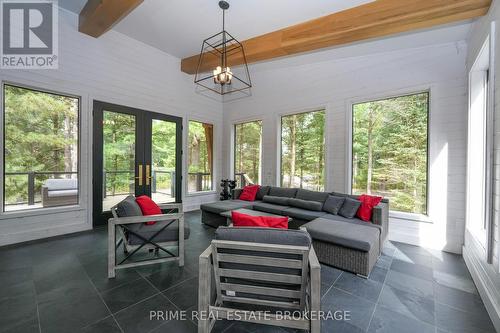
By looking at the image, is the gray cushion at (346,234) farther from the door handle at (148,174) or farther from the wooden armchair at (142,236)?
the door handle at (148,174)

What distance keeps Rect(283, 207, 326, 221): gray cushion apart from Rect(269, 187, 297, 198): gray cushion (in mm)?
702

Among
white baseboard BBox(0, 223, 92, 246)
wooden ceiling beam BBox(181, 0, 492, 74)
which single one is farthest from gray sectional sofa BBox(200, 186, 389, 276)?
wooden ceiling beam BBox(181, 0, 492, 74)

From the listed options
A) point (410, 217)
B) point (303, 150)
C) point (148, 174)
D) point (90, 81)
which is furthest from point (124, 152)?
point (410, 217)

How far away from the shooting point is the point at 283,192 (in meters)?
4.79

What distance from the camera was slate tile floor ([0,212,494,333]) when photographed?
173 cm

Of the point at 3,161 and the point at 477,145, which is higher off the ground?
the point at 477,145

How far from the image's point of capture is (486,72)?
2758 millimetres

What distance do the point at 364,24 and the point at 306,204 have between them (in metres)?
2.90

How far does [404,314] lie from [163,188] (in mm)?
4814

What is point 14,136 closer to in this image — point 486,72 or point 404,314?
point 404,314

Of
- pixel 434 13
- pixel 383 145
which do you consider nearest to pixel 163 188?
pixel 383 145

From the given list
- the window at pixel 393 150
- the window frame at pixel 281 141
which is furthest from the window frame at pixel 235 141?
the window at pixel 393 150

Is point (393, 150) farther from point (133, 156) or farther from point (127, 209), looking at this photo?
point (133, 156)

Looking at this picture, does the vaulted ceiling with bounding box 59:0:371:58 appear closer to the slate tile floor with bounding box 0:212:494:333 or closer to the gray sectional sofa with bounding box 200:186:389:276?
the gray sectional sofa with bounding box 200:186:389:276
